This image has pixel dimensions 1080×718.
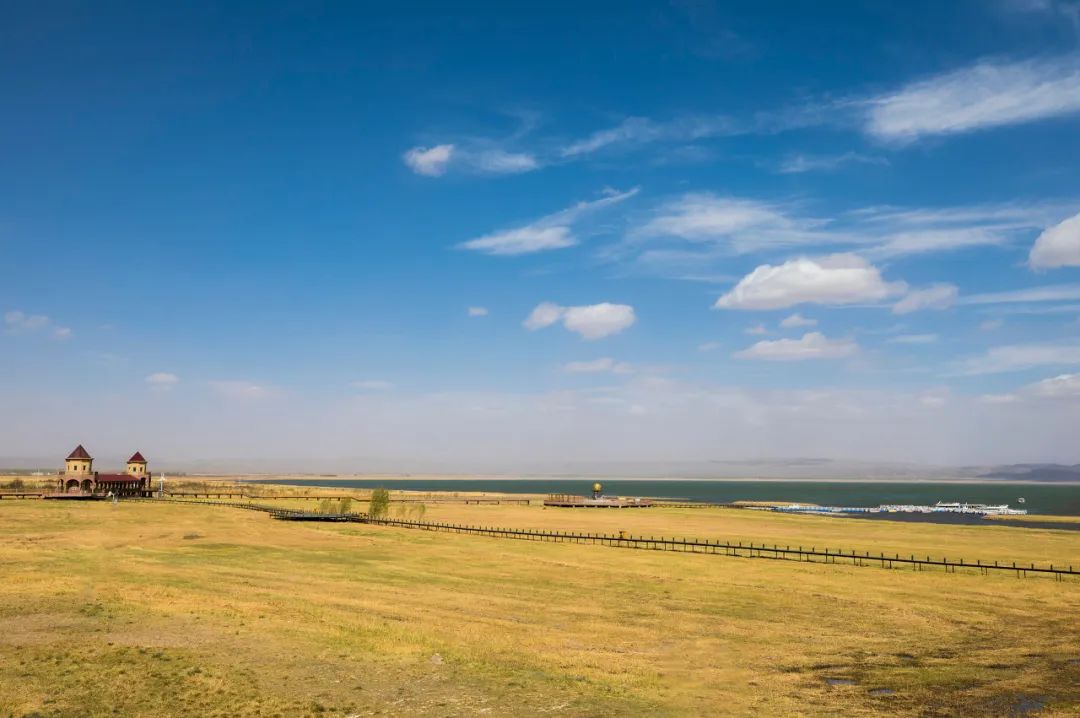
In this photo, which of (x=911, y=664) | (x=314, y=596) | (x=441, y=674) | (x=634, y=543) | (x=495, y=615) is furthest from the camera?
(x=634, y=543)

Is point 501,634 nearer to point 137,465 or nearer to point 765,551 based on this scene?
point 765,551

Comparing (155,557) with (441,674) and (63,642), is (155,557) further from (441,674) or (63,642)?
(441,674)

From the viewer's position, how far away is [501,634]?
36.8m

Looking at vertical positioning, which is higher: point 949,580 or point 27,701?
point 27,701

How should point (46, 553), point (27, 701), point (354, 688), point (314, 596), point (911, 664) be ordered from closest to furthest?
point (27, 701) → point (354, 688) → point (911, 664) → point (314, 596) → point (46, 553)

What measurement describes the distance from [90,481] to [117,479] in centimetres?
743

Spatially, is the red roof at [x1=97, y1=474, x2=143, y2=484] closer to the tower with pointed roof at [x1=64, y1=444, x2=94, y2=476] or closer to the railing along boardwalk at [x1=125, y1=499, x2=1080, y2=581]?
the tower with pointed roof at [x1=64, y1=444, x2=94, y2=476]

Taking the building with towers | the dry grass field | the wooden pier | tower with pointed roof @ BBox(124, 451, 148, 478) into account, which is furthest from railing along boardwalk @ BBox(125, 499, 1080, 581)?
the wooden pier

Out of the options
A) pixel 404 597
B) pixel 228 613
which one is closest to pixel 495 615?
pixel 404 597

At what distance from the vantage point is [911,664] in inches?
1280

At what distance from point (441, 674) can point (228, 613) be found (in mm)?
14920

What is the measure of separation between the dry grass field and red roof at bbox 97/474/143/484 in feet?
200

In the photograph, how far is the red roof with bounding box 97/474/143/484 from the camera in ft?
416

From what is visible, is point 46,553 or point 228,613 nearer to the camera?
point 228,613
